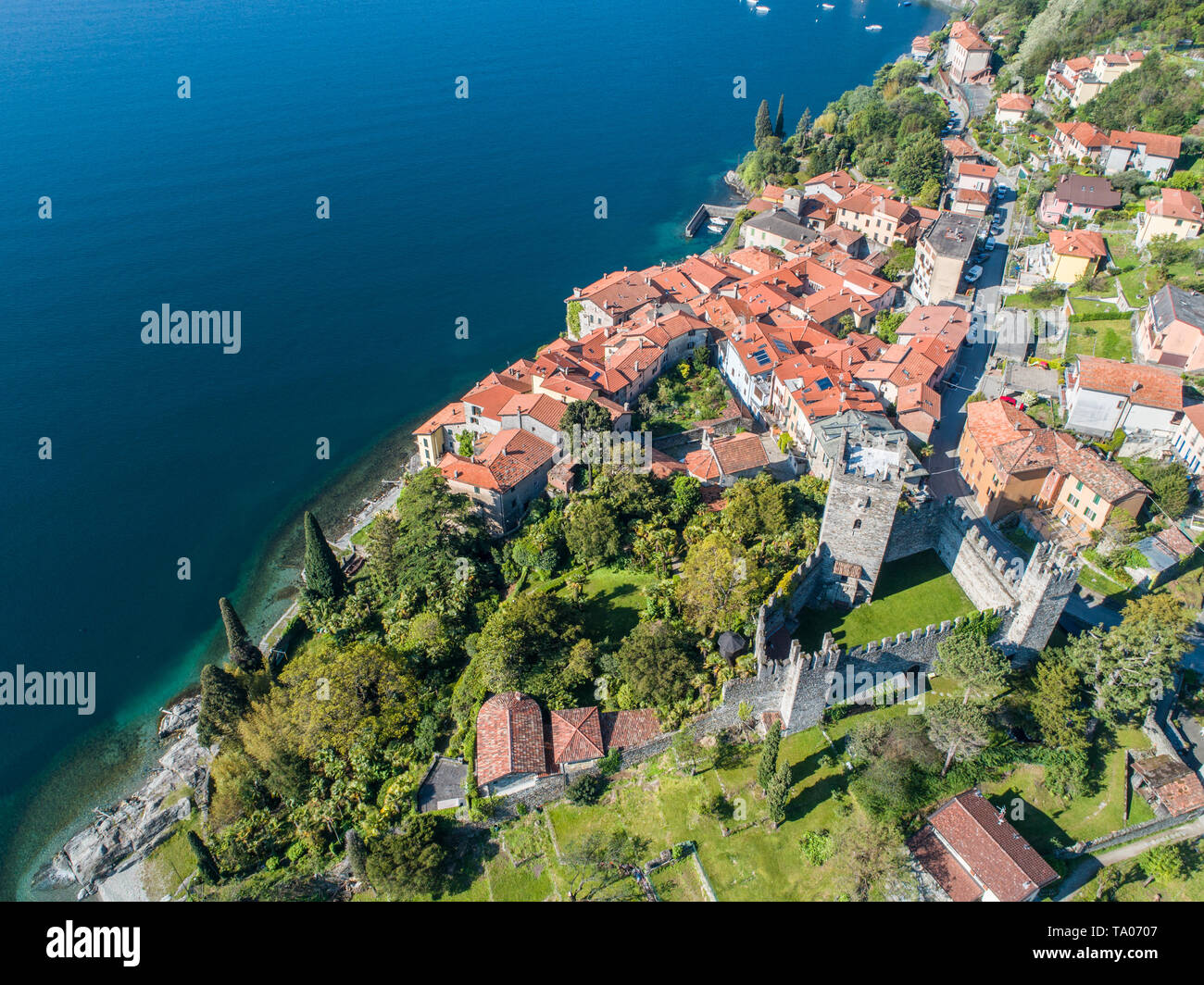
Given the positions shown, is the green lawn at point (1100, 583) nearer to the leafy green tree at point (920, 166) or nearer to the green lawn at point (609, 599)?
the green lawn at point (609, 599)

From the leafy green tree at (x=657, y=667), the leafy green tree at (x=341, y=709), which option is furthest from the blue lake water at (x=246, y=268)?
the leafy green tree at (x=657, y=667)

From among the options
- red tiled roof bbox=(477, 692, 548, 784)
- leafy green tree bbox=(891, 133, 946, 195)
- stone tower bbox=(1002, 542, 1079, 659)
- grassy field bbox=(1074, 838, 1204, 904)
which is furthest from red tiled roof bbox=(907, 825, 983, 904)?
leafy green tree bbox=(891, 133, 946, 195)

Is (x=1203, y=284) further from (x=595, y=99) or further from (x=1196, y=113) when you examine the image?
(x=595, y=99)

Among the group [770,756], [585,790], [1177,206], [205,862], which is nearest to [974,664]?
[770,756]

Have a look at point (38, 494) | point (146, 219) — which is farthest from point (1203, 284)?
point (146, 219)

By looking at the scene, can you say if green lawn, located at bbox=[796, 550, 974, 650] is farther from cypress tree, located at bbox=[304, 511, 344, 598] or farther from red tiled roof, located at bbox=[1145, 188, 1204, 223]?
red tiled roof, located at bbox=[1145, 188, 1204, 223]

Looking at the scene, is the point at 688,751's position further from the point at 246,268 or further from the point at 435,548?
the point at 246,268
